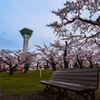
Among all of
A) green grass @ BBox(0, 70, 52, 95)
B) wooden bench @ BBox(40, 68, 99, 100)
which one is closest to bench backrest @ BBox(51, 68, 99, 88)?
wooden bench @ BBox(40, 68, 99, 100)

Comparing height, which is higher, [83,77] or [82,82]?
[83,77]

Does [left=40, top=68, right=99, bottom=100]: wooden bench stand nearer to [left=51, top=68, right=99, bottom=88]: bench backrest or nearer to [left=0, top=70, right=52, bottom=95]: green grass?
[left=51, top=68, right=99, bottom=88]: bench backrest

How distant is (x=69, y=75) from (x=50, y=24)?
10.00ft

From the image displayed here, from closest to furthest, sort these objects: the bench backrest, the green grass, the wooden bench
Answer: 1. the wooden bench
2. the bench backrest
3. the green grass

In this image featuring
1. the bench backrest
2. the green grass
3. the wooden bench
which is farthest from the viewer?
the green grass

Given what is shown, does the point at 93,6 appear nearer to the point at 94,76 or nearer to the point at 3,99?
the point at 94,76

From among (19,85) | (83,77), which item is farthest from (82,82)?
(19,85)

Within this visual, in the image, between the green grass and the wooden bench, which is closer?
the wooden bench

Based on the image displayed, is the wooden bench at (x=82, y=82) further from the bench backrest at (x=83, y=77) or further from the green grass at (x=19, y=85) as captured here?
the green grass at (x=19, y=85)

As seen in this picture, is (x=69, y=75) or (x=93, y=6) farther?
(x=93, y=6)

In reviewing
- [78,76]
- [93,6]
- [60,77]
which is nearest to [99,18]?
[93,6]

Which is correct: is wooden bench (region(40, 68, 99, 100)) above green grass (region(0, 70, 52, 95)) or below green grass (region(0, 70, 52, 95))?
above

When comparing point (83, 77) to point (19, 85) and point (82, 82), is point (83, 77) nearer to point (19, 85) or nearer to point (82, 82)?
point (82, 82)

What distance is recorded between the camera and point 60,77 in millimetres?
4305
